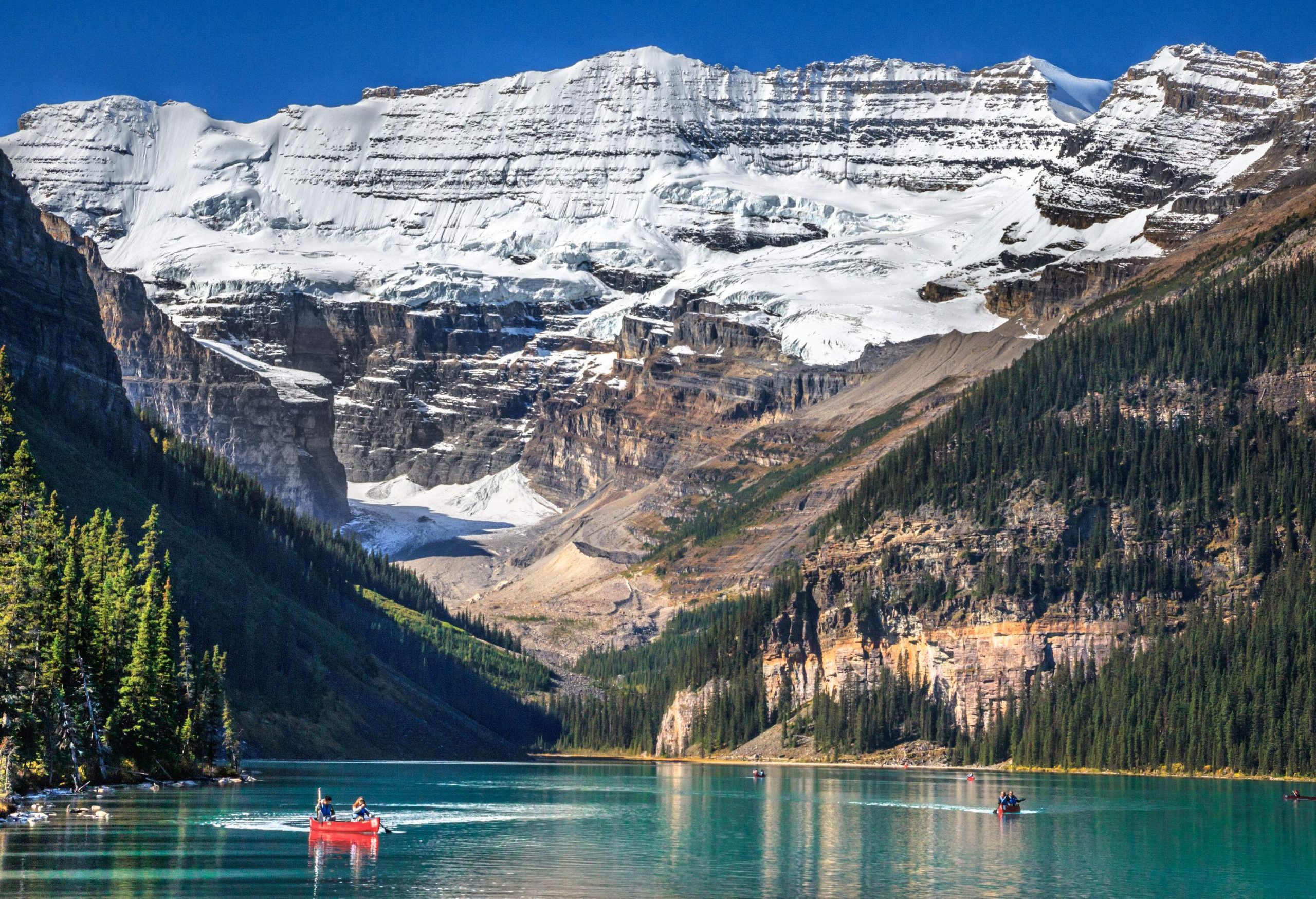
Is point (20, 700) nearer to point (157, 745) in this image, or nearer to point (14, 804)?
point (14, 804)

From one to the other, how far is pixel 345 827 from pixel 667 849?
20376 millimetres

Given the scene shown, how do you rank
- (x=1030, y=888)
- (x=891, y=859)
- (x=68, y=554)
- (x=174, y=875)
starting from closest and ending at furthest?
1. (x=174, y=875)
2. (x=1030, y=888)
3. (x=891, y=859)
4. (x=68, y=554)

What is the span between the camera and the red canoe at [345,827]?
127 metres

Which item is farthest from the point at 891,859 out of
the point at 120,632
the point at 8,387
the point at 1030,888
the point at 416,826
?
the point at 8,387

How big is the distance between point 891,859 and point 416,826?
119 ft

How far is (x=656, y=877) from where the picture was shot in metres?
111

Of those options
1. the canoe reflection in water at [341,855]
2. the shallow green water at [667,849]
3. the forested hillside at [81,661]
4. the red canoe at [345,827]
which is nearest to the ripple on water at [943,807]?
the shallow green water at [667,849]

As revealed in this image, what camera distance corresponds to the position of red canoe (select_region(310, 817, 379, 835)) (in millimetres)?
127188

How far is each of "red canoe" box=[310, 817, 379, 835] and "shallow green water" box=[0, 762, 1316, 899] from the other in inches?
43.7

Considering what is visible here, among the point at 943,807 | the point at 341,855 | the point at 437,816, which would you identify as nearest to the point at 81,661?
the point at 437,816

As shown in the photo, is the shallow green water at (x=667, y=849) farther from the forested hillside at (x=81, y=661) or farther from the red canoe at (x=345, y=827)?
the forested hillside at (x=81, y=661)

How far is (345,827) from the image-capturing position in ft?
419

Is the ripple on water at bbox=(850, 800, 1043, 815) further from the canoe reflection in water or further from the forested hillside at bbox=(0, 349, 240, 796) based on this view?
the forested hillside at bbox=(0, 349, 240, 796)

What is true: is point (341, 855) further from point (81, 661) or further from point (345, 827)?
point (81, 661)
